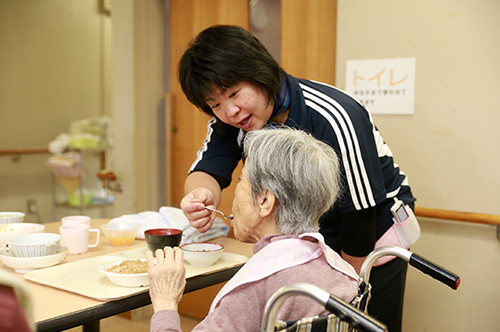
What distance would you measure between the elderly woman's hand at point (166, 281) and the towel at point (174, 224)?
1.80 ft

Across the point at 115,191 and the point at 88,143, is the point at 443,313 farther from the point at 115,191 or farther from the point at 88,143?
the point at 88,143

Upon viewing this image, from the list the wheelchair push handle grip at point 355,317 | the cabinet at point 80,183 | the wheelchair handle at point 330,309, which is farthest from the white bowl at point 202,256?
the cabinet at point 80,183

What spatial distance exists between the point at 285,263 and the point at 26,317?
66 cm

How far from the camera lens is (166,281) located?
1230 mm

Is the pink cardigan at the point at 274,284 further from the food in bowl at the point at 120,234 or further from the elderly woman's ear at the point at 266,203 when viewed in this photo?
the food in bowl at the point at 120,234

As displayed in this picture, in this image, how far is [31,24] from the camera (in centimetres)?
484

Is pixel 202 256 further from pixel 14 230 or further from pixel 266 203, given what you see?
pixel 14 230

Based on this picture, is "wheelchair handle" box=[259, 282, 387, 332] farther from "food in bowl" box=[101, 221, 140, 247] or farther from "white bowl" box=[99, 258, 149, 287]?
"food in bowl" box=[101, 221, 140, 247]

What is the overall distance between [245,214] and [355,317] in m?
0.53

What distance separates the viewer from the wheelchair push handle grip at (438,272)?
1.14 meters

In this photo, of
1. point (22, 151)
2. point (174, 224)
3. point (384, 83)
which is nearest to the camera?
point (174, 224)

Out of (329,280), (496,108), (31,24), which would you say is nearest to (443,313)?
(496,108)

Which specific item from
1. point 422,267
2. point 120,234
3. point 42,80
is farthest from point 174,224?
point 42,80

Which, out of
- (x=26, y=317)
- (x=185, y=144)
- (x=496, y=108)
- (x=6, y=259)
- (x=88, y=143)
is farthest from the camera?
(x=88, y=143)
